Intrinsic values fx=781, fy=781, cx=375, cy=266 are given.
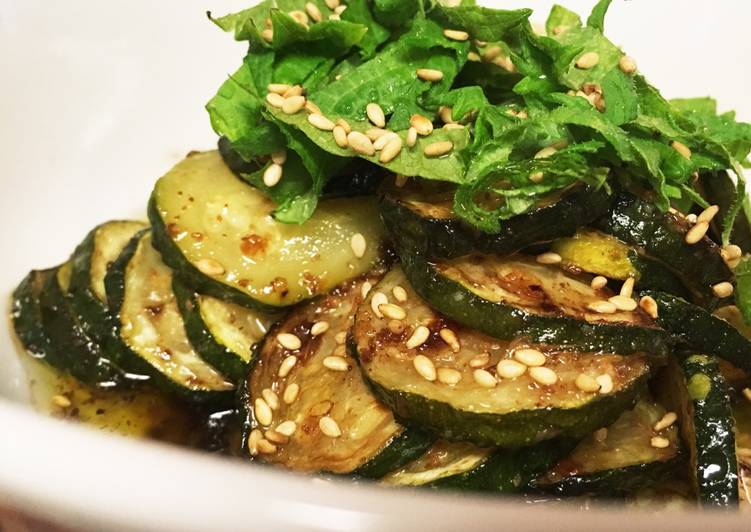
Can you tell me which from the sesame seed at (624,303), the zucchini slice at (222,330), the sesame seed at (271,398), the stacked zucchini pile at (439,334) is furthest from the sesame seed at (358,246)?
the sesame seed at (624,303)

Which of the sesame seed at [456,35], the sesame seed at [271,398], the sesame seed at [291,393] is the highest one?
the sesame seed at [456,35]

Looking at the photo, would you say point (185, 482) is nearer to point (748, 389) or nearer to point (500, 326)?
point (500, 326)

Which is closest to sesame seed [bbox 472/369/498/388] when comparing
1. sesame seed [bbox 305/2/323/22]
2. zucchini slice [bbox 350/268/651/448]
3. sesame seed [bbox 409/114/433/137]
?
zucchini slice [bbox 350/268/651/448]

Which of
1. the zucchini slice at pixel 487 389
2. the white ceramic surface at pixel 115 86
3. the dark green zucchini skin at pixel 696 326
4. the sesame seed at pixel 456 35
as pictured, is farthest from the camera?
the white ceramic surface at pixel 115 86

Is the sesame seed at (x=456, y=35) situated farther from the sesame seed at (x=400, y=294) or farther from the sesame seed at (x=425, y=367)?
the sesame seed at (x=425, y=367)

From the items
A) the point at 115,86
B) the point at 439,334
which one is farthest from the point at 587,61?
the point at 115,86

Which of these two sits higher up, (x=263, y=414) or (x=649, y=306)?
(x=649, y=306)

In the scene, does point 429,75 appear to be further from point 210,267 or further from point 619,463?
point 619,463
